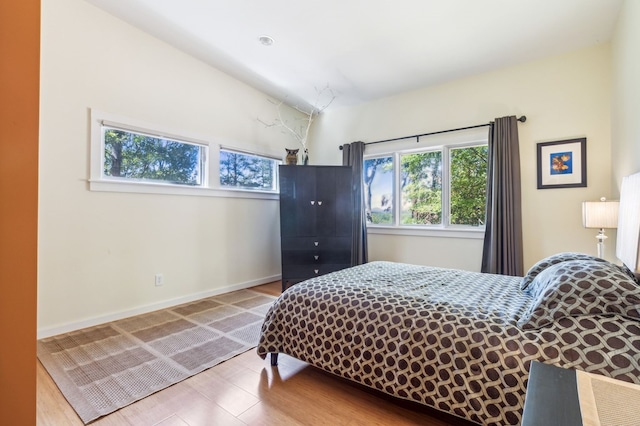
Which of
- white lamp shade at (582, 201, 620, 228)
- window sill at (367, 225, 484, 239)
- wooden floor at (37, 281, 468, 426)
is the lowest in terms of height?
wooden floor at (37, 281, 468, 426)

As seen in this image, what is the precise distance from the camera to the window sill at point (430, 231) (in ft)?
11.4

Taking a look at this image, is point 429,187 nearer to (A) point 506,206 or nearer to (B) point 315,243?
(A) point 506,206

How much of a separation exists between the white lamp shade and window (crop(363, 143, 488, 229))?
3.58 ft

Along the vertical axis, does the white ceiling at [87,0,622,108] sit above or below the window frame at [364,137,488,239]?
above

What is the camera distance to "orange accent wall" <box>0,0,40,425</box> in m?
0.67

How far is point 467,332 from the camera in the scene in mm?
1316

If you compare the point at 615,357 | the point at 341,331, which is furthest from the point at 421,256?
the point at 615,357

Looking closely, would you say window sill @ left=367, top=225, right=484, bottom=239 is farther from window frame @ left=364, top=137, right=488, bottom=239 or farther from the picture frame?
the picture frame

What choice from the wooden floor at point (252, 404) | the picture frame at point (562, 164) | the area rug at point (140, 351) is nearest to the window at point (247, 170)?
the area rug at point (140, 351)

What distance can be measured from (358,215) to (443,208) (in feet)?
3.74

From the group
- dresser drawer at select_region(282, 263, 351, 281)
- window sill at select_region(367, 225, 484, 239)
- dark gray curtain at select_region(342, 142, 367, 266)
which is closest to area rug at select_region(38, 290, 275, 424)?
dresser drawer at select_region(282, 263, 351, 281)

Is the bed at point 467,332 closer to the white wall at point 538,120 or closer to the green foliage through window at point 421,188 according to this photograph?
the white wall at point 538,120

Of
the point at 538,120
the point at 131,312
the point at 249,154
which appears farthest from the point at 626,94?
the point at 131,312

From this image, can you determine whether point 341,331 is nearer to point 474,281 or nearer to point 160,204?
point 474,281
